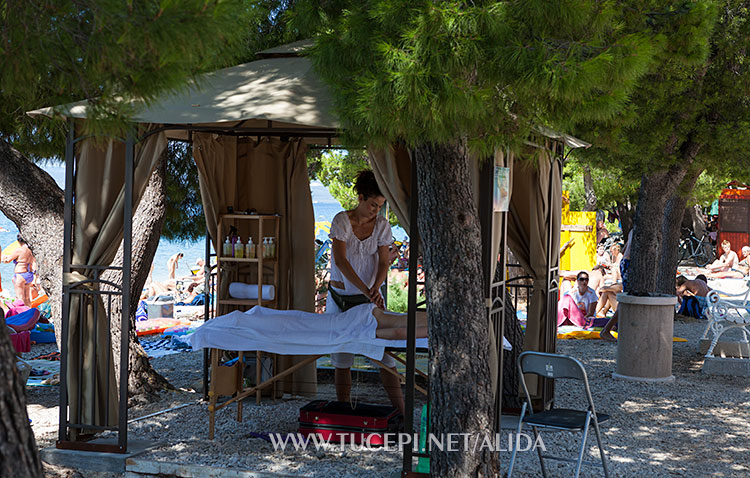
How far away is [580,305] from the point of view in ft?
39.1

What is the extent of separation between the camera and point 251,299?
6605 millimetres

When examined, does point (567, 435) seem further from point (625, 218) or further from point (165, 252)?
point (165, 252)

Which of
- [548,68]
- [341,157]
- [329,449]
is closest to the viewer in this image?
[548,68]

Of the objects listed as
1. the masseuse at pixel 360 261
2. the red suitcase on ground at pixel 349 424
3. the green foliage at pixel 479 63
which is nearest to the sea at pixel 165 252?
the masseuse at pixel 360 261

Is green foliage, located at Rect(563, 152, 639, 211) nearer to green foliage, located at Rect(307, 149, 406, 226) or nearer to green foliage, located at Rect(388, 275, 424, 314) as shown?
green foliage, located at Rect(307, 149, 406, 226)

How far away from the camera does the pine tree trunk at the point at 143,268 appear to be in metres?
6.90

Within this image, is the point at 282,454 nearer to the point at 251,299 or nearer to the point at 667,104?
the point at 251,299

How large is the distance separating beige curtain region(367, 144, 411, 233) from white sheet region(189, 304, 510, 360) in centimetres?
92

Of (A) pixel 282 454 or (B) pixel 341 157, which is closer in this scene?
(A) pixel 282 454

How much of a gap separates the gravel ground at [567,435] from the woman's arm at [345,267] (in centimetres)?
114

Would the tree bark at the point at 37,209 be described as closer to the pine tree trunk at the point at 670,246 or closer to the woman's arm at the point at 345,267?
the woman's arm at the point at 345,267

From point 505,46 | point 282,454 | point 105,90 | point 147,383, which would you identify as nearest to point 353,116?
point 505,46

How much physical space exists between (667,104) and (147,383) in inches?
224

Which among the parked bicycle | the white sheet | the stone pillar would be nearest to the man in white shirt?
the stone pillar
